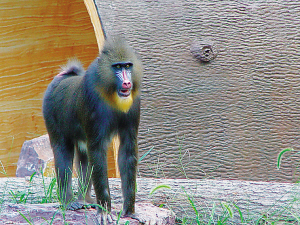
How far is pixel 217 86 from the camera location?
480cm

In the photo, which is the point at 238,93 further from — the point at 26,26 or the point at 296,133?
the point at 26,26

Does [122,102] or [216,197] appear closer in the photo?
[122,102]

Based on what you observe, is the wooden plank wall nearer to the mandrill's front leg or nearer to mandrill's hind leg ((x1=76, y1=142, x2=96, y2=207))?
mandrill's hind leg ((x1=76, y1=142, x2=96, y2=207))

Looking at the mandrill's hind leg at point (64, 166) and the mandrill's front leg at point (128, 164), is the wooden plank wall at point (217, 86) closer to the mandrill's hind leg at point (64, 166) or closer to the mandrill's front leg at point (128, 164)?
the mandrill's hind leg at point (64, 166)

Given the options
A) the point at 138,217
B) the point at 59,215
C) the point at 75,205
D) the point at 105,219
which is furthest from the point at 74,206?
the point at 138,217

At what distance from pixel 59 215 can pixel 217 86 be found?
8.52ft

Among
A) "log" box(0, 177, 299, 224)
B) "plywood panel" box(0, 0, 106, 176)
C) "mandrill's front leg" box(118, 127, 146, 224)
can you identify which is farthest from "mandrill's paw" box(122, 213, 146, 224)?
"plywood panel" box(0, 0, 106, 176)

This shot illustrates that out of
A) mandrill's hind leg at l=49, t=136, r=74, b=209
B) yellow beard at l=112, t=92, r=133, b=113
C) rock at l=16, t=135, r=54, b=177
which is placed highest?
yellow beard at l=112, t=92, r=133, b=113

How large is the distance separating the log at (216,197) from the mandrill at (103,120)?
0.48 meters

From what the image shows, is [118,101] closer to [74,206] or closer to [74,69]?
[74,206]

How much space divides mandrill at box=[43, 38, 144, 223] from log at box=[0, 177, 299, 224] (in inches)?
18.9

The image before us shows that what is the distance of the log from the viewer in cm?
323

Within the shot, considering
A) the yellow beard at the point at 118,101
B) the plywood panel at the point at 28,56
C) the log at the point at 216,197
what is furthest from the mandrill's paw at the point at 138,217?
the plywood panel at the point at 28,56

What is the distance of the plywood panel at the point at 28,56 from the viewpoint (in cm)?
587
